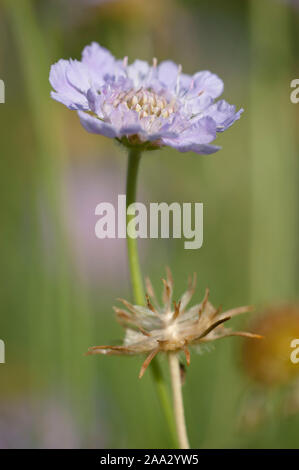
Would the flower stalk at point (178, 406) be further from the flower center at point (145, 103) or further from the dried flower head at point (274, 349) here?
the dried flower head at point (274, 349)

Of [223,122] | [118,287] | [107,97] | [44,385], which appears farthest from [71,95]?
[118,287]

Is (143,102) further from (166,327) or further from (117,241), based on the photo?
(117,241)

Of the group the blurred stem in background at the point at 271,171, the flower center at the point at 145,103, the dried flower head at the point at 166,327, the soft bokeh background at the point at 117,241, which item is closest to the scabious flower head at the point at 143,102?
the flower center at the point at 145,103

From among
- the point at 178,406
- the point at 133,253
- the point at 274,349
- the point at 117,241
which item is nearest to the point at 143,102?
the point at 133,253

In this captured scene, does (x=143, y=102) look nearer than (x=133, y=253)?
No

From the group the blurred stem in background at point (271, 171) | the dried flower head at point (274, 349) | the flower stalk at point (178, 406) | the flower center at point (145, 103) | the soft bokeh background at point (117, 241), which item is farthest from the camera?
the blurred stem in background at point (271, 171)

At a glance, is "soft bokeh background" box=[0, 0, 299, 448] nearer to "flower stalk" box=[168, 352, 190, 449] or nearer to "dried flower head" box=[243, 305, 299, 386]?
"dried flower head" box=[243, 305, 299, 386]

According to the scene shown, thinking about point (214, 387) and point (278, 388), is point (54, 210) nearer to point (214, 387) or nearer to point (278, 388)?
point (278, 388)

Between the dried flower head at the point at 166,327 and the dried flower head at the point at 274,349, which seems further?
the dried flower head at the point at 274,349
